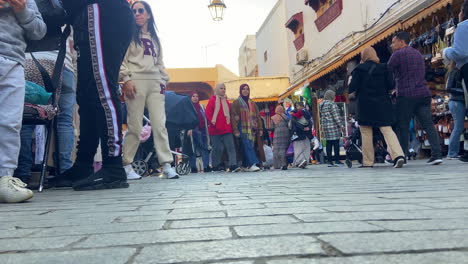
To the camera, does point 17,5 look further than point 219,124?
No

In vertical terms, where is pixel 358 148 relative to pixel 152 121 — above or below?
below

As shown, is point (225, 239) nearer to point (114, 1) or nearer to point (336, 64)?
point (114, 1)

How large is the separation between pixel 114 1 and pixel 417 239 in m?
3.25

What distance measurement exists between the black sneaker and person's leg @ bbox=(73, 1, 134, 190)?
315 millimetres

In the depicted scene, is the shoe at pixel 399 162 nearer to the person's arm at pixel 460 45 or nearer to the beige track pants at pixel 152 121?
the person's arm at pixel 460 45

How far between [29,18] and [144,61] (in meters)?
2.38

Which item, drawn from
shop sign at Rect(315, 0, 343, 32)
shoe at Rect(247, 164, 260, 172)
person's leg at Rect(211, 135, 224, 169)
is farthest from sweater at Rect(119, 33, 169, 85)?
shop sign at Rect(315, 0, 343, 32)

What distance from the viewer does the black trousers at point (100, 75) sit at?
145 inches

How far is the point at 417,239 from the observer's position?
46.9 inches

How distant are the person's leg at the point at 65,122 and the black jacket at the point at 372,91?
3.99m

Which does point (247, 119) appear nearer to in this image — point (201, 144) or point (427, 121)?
point (201, 144)

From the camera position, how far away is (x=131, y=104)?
5371mm

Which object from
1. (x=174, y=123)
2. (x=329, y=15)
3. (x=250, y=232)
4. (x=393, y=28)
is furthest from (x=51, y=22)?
(x=329, y=15)

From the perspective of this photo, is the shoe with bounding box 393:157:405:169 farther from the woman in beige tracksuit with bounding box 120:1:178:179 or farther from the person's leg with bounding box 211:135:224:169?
the person's leg with bounding box 211:135:224:169
